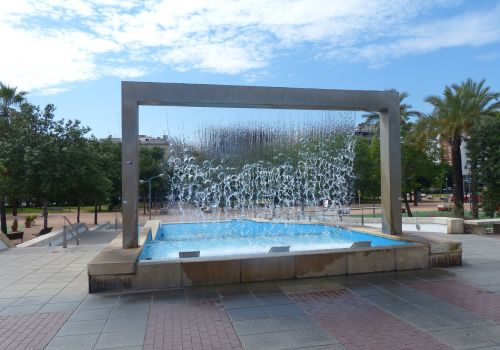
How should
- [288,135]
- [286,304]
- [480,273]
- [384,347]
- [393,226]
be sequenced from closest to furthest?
[384,347], [286,304], [480,273], [393,226], [288,135]

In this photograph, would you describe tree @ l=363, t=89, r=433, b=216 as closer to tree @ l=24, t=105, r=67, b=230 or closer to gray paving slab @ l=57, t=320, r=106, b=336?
tree @ l=24, t=105, r=67, b=230

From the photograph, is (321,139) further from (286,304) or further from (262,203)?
(286,304)

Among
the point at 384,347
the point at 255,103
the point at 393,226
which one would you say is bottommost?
the point at 384,347

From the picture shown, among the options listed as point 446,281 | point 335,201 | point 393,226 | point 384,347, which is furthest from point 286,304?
point 335,201

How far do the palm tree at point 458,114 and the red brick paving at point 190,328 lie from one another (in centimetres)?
1904

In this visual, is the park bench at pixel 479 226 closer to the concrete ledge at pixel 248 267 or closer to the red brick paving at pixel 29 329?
the concrete ledge at pixel 248 267

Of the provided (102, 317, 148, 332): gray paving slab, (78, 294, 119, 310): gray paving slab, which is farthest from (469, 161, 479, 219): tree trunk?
(102, 317, 148, 332): gray paving slab

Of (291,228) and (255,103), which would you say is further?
(291,228)

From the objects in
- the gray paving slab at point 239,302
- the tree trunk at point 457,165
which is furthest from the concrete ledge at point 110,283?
the tree trunk at point 457,165

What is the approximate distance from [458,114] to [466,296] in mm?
18052

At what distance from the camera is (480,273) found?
713cm

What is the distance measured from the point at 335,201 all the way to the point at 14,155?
17557 mm

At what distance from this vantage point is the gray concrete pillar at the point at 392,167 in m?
9.03

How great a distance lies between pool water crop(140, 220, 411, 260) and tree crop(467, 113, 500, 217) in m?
8.59
